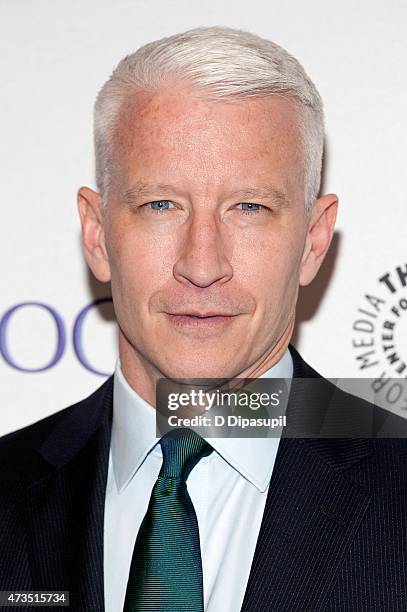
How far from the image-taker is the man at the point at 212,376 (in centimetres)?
217

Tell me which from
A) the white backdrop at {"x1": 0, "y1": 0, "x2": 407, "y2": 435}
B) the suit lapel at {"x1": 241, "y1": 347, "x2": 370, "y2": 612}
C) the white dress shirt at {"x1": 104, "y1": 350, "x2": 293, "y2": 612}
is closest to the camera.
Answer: the suit lapel at {"x1": 241, "y1": 347, "x2": 370, "y2": 612}

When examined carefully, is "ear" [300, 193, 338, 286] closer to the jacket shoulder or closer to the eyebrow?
the eyebrow

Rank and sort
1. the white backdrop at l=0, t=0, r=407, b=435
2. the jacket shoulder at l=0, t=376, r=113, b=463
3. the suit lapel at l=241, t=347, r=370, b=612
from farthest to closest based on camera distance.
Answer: the white backdrop at l=0, t=0, r=407, b=435
the jacket shoulder at l=0, t=376, r=113, b=463
the suit lapel at l=241, t=347, r=370, b=612

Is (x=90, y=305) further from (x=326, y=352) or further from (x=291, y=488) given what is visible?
(x=291, y=488)

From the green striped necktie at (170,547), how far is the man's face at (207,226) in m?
0.19

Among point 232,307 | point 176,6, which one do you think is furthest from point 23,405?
point 176,6

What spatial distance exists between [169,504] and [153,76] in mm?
954

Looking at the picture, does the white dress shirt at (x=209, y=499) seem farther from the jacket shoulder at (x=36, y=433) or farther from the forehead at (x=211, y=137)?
the forehead at (x=211, y=137)

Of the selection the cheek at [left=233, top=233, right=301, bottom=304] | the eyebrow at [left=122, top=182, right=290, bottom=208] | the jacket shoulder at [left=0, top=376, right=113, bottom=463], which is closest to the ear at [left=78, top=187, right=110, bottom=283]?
the eyebrow at [left=122, top=182, right=290, bottom=208]

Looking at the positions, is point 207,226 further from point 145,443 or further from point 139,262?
point 145,443

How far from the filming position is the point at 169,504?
223cm

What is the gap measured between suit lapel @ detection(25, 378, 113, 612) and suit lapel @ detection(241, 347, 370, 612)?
38 centimetres

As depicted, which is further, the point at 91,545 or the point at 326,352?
the point at 326,352

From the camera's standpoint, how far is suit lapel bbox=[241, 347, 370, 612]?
83.0 inches
